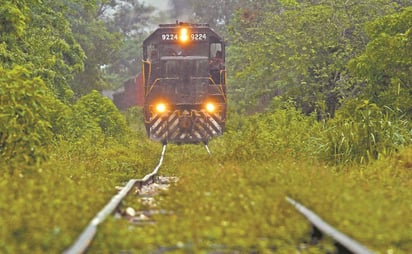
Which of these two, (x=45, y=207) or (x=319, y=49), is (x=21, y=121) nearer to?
(x=45, y=207)

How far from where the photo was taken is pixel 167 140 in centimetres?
2217

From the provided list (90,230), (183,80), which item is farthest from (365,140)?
(183,80)

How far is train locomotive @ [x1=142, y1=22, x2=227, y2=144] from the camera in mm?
21000

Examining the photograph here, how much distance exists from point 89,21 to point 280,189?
3700 cm

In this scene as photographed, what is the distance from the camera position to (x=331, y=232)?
5.03m

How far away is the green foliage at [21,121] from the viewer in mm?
9406

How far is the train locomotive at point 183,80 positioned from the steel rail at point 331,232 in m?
14.6

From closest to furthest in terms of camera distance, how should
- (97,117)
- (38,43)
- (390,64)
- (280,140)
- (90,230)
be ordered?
1. (90,230)
2. (280,140)
3. (390,64)
4. (38,43)
5. (97,117)

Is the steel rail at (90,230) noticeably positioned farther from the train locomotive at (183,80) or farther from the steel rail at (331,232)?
the train locomotive at (183,80)

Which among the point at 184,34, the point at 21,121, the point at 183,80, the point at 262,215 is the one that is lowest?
the point at 262,215

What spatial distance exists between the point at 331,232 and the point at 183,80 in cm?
1625

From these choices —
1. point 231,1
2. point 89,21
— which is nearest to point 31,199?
point 89,21

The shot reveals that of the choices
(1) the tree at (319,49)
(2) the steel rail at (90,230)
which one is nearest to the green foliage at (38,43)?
(1) the tree at (319,49)

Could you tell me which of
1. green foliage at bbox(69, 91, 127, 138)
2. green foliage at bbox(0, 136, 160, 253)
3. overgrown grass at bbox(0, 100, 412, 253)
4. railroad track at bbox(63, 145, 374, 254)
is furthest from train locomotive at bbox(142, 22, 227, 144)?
railroad track at bbox(63, 145, 374, 254)
